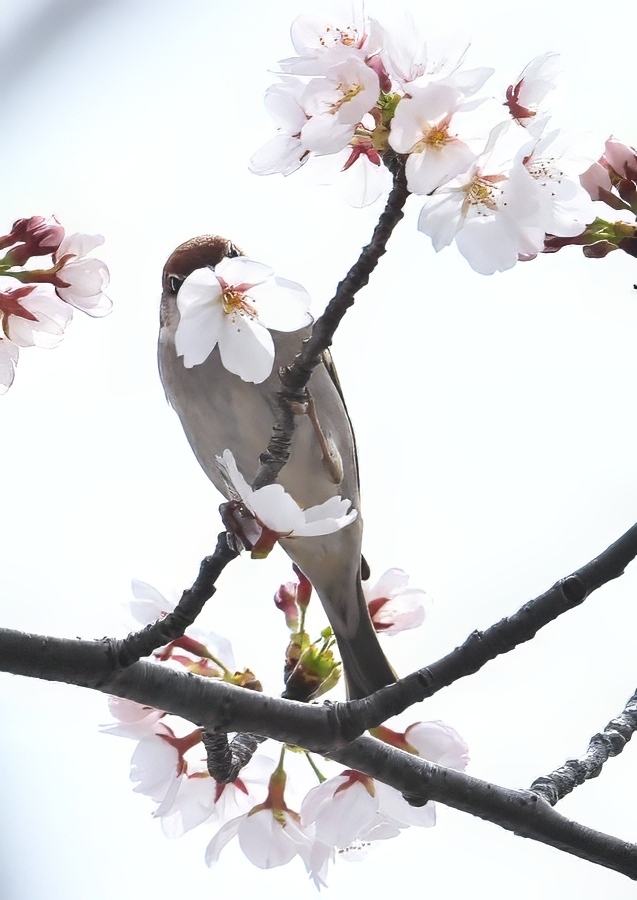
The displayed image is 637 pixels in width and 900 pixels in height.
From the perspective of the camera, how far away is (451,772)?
153 cm

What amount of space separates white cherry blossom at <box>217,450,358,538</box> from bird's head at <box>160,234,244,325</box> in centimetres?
109

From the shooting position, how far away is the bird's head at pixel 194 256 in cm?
223

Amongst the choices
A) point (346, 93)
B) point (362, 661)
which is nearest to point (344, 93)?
point (346, 93)

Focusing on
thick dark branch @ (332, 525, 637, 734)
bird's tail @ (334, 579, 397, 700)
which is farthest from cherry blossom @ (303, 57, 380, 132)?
bird's tail @ (334, 579, 397, 700)

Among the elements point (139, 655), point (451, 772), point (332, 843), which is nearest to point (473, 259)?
point (139, 655)

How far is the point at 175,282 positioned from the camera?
7.69ft

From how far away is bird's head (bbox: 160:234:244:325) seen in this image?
2.23m

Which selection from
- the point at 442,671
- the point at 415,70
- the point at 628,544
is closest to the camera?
the point at 415,70

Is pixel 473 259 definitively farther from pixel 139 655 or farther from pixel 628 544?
pixel 139 655

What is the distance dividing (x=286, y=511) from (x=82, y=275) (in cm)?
59

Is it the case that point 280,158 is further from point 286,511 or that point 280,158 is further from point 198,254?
point 198,254

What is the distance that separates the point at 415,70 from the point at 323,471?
143 cm

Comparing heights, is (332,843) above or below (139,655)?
below

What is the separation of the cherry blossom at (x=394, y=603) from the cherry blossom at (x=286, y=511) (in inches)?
27.3
